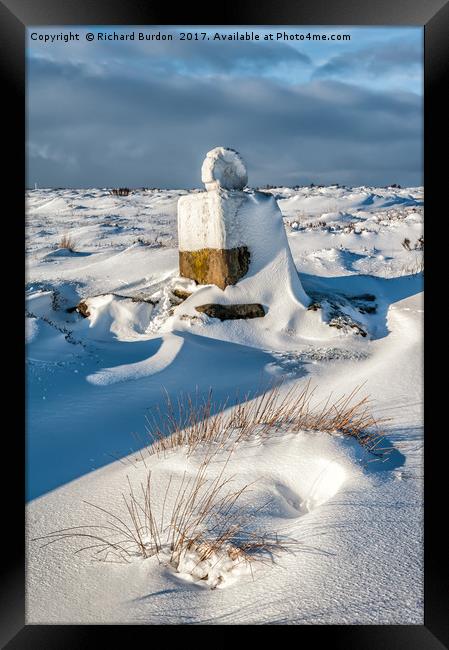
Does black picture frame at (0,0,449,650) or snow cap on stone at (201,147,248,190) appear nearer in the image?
black picture frame at (0,0,449,650)

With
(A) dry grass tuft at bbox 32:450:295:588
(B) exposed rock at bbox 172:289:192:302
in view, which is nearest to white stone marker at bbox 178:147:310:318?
(B) exposed rock at bbox 172:289:192:302

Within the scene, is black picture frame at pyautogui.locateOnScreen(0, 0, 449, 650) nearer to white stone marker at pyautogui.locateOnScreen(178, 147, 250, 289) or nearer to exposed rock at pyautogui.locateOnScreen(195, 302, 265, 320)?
exposed rock at pyautogui.locateOnScreen(195, 302, 265, 320)

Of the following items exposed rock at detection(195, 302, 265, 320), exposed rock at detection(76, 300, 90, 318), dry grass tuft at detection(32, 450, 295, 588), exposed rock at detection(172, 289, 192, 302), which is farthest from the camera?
exposed rock at detection(76, 300, 90, 318)

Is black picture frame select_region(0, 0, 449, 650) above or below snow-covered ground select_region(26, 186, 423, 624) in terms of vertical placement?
above

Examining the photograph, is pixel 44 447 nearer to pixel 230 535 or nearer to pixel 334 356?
pixel 230 535

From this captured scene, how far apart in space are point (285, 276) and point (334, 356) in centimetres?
A: 124

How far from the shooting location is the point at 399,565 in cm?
165

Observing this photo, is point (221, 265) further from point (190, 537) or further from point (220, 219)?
point (190, 537)

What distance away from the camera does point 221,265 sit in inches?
218

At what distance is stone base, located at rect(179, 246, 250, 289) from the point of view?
217 inches

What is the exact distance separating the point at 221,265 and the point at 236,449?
3176 mm

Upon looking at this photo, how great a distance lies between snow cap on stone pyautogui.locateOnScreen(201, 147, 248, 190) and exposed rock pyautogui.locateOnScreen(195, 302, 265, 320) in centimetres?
122

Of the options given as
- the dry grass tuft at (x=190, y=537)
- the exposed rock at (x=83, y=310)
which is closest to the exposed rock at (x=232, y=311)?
the exposed rock at (x=83, y=310)
